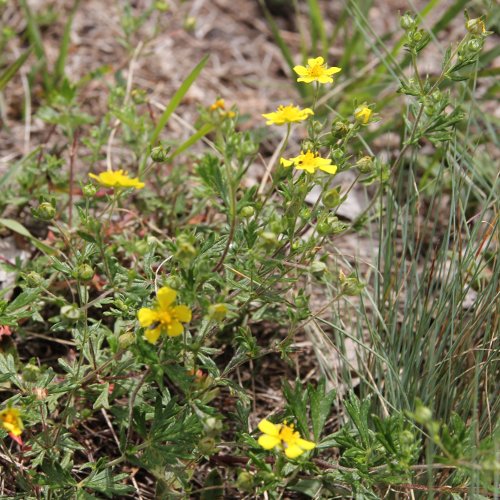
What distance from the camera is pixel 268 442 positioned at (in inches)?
69.9

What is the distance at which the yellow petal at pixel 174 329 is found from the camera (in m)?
1.76

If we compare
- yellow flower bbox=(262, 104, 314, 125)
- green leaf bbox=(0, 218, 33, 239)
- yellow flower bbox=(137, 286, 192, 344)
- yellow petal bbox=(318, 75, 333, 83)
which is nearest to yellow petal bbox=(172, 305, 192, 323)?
yellow flower bbox=(137, 286, 192, 344)

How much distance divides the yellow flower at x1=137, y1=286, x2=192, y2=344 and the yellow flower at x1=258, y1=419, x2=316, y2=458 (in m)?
0.34

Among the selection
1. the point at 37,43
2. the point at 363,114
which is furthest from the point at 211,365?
the point at 37,43

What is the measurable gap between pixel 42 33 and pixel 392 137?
204cm

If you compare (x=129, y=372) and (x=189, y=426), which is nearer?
(x=189, y=426)

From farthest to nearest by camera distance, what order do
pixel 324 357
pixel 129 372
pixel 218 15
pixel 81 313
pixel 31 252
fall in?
pixel 218 15 → pixel 31 252 → pixel 324 357 → pixel 129 372 → pixel 81 313

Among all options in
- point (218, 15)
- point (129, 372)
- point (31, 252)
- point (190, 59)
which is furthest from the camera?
point (218, 15)

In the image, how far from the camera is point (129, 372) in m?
2.39

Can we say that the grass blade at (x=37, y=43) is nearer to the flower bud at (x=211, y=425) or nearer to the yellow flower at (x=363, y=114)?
the yellow flower at (x=363, y=114)

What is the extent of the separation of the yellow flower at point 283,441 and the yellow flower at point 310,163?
2.24 feet

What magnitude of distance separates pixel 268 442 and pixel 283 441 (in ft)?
0.23

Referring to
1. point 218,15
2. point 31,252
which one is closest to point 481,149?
point 218,15

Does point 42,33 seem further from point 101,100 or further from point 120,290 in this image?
point 120,290
